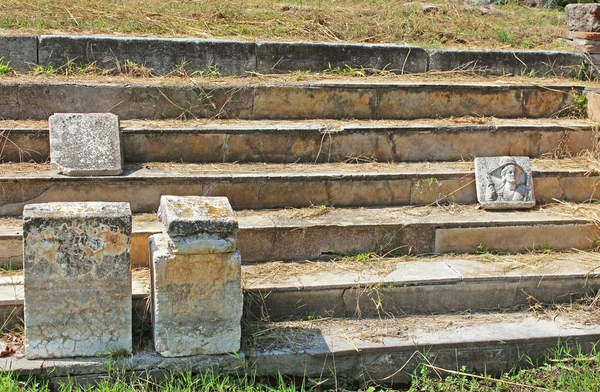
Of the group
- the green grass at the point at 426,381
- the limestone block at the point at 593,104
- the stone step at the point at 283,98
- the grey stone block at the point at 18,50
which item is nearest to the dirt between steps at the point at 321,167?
the limestone block at the point at 593,104

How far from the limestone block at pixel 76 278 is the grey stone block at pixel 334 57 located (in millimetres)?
2825

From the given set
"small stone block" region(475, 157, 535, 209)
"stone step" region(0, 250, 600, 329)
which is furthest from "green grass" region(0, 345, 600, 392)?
"small stone block" region(475, 157, 535, 209)

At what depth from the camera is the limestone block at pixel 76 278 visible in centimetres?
379

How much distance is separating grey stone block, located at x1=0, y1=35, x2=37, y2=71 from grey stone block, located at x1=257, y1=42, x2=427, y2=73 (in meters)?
1.87

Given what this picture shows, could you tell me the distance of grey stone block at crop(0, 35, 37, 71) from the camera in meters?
5.92

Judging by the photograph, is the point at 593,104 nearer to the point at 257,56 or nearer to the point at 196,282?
the point at 257,56

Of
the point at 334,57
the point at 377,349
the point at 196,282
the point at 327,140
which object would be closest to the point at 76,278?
the point at 196,282

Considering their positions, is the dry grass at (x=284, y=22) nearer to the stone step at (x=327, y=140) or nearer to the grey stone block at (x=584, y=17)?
the grey stone block at (x=584, y=17)

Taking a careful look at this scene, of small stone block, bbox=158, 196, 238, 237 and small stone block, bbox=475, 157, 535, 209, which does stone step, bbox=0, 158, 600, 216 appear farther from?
small stone block, bbox=158, 196, 238, 237

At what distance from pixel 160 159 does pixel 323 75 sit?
5.66 ft

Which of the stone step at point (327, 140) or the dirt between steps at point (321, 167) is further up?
the stone step at point (327, 140)

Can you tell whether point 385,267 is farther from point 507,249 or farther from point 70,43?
point 70,43

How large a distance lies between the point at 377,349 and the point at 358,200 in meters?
1.46

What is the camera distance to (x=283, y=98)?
19.8 ft
